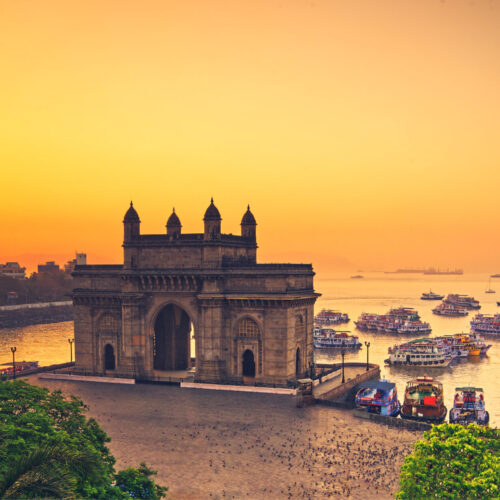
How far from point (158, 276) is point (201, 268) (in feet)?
14.9

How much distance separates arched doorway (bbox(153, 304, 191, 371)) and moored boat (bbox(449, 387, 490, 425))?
94.0ft

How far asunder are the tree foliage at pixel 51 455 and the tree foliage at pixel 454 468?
10979 millimetres

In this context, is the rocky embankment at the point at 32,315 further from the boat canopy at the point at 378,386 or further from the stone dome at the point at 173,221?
the boat canopy at the point at 378,386

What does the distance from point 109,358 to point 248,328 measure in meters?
16.5

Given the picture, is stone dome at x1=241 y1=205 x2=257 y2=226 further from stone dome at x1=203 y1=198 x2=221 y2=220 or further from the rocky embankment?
the rocky embankment

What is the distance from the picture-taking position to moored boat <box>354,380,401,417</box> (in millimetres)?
56375

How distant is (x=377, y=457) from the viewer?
1517 inches

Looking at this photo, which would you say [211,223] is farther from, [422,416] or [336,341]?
[336,341]

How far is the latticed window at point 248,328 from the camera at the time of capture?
59.9 m

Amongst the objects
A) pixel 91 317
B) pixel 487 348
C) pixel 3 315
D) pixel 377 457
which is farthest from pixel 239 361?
pixel 3 315

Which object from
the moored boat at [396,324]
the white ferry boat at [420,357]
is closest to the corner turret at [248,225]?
the white ferry boat at [420,357]

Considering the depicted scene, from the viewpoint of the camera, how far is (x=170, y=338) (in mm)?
67812

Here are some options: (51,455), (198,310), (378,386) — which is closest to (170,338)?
(198,310)

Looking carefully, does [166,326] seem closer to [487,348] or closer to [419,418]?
[419,418]
